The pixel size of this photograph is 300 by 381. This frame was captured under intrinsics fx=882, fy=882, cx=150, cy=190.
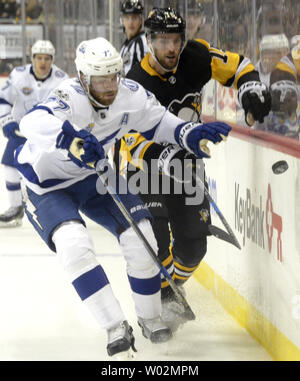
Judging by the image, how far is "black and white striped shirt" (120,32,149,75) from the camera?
5.37 meters

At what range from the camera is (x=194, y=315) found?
13.0 ft

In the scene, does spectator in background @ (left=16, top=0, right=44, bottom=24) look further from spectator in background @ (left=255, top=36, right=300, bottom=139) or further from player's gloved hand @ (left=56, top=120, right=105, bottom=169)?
player's gloved hand @ (left=56, top=120, right=105, bottom=169)

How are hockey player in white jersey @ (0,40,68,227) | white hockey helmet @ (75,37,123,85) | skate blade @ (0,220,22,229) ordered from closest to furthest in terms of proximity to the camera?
white hockey helmet @ (75,37,123,85) < hockey player in white jersey @ (0,40,68,227) < skate blade @ (0,220,22,229)

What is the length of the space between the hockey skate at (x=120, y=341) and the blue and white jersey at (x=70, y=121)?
60cm

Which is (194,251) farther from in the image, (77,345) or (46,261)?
(46,261)

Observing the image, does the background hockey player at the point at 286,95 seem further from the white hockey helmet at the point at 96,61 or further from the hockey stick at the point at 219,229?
the white hockey helmet at the point at 96,61

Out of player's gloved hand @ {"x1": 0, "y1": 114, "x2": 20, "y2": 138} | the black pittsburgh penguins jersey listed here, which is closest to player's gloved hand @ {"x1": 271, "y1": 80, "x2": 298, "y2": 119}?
the black pittsburgh penguins jersey

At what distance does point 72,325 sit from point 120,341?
0.85 m

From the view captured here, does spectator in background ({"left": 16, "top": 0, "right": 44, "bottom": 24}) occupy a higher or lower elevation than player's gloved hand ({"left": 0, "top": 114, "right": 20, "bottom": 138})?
lower

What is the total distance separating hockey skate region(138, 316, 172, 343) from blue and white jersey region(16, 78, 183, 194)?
2.13 feet

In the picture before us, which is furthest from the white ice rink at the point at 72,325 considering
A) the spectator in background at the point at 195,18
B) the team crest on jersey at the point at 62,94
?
the spectator in background at the point at 195,18

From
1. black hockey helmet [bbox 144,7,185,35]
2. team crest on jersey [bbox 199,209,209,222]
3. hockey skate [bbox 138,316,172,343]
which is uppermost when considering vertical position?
black hockey helmet [bbox 144,7,185,35]

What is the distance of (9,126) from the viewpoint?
6.44 meters
